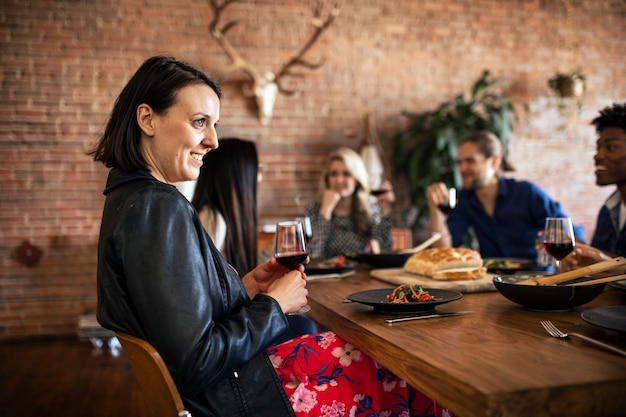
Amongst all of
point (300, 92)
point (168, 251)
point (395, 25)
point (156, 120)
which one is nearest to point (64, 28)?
point (300, 92)

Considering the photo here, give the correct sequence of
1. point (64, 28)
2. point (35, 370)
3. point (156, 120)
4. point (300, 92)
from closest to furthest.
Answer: point (156, 120) → point (35, 370) → point (64, 28) → point (300, 92)

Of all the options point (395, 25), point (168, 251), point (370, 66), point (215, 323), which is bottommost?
point (215, 323)

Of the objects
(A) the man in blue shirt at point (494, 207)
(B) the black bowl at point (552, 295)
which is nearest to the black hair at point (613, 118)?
(A) the man in blue shirt at point (494, 207)

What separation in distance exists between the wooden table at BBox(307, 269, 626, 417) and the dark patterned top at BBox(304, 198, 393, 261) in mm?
1912

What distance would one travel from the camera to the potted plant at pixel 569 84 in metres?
5.07

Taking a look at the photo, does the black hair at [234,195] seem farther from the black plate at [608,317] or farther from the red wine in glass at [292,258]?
the black plate at [608,317]

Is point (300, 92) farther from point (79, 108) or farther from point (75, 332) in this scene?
point (75, 332)

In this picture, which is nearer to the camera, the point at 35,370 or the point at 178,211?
the point at 178,211

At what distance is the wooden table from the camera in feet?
2.82

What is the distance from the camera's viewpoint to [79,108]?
4441 millimetres

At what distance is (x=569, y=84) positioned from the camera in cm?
507

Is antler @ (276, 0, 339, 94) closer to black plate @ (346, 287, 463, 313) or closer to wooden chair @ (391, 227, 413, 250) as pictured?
wooden chair @ (391, 227, 413, 250)

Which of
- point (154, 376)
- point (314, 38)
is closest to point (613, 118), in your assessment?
point (154, 376)

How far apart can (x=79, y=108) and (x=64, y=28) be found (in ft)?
2.06
